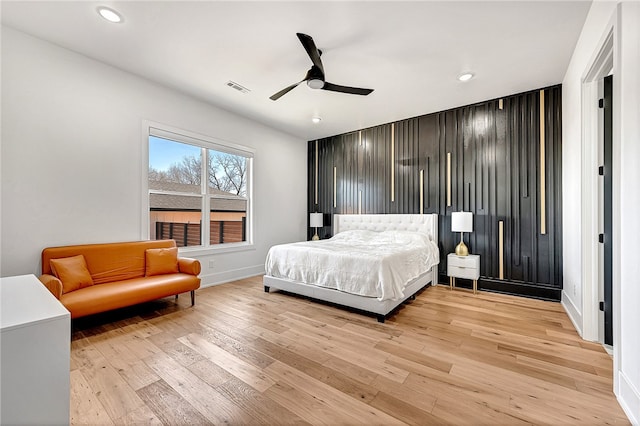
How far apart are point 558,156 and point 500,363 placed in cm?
308

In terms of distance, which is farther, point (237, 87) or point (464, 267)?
point (464, 267)

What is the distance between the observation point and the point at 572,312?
9.47 ft

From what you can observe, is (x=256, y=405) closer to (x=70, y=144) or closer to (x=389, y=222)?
(x=70, y=144)

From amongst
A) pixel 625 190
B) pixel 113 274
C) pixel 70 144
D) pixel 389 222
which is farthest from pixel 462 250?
pixel 70 144

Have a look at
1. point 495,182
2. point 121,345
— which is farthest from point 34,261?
point 495,182

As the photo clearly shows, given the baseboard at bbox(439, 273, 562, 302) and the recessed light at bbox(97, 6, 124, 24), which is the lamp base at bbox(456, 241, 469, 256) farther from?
the recessed light at bbox(97, 6, 124, 24)

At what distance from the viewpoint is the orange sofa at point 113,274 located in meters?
2.52

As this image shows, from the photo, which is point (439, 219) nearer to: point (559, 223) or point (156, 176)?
point (559, 223)

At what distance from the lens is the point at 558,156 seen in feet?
11.7

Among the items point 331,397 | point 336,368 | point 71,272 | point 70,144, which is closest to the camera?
point 331,397

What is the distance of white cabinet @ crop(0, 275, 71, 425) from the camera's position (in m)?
1.01

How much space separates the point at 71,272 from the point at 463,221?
195 inches

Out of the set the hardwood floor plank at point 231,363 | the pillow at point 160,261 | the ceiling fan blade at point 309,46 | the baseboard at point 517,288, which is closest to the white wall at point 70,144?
the pillow at point 160,261

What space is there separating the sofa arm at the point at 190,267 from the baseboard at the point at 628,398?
3.87 metres
